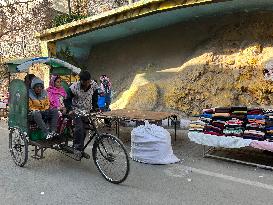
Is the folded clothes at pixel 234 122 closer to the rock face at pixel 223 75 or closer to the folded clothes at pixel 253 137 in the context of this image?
the folded clothes at pixel 253 137

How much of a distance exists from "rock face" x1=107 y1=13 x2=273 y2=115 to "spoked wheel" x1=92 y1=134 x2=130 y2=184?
20.0ft

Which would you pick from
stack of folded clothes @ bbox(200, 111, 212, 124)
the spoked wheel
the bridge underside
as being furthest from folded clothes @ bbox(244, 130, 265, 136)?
the bridge underside

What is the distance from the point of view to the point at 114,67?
1508 centimetres

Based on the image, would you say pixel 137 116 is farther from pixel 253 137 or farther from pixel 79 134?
pixel 253 137

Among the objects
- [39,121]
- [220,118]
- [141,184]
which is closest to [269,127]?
[220,118]

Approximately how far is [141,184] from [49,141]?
2071mm

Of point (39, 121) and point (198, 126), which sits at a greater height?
point (39, 121)

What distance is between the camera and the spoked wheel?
A: 5277 millimetres

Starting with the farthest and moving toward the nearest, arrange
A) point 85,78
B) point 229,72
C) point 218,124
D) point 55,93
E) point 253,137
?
point 229,72
point 55,93
point 218,124
point 253,137
point 85,78

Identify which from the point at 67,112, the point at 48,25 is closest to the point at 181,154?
the point at 67,112

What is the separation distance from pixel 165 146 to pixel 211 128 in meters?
1.01

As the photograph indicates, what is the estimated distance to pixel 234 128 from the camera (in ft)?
21.4

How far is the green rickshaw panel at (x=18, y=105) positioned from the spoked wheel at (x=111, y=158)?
1598mm

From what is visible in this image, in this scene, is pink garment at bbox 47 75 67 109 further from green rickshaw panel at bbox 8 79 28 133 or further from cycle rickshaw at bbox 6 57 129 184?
green rickshaw panel at bbox 8 79 28 133
